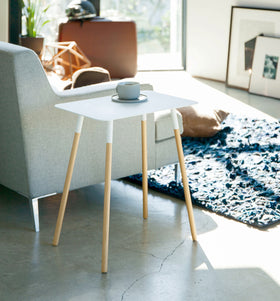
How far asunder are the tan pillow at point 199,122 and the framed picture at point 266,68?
1.59 meters

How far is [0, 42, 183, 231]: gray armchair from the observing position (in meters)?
2.79

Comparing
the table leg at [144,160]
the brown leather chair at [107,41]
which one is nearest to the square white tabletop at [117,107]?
the table leg at [144,160]

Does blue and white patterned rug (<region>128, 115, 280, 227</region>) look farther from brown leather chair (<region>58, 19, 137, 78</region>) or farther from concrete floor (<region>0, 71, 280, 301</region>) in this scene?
brown leather chair (<region>58, 19, 137, 78</region>)

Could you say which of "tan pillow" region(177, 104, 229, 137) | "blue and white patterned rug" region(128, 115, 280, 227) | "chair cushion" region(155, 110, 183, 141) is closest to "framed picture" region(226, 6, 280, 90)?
"blue and white patterned rug" region(128, 115, 280, 227)

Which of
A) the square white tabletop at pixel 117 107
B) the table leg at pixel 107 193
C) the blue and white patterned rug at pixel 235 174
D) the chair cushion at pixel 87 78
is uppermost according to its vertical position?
the square white tabletop at pixel 117 107

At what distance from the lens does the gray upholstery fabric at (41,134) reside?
279 centimetres

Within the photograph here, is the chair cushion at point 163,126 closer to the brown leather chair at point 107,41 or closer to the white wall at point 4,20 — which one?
the brown leather chair at point 107,41

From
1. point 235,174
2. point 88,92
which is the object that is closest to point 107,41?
point 235,174

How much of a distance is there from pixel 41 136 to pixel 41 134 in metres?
0.01

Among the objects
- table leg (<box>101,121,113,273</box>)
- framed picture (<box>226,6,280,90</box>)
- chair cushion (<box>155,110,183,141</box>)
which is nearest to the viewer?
table leg (<box>101,121,113,273</box>)

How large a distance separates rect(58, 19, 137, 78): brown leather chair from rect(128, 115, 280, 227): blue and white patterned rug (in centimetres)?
237

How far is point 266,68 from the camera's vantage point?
5855mm

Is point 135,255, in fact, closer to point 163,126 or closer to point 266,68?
point 163,126

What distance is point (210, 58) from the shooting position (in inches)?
269
